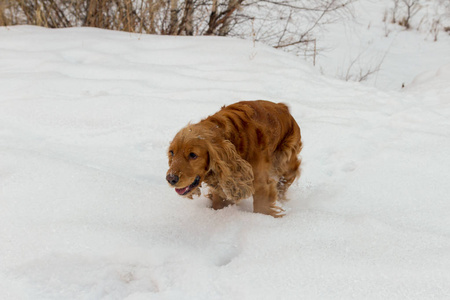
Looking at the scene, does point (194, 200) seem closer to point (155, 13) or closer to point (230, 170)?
point (230, 170)

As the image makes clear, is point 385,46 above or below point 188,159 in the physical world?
above

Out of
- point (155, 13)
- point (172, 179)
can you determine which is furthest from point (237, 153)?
point (155, 13)

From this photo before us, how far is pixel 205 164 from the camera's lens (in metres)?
1.85

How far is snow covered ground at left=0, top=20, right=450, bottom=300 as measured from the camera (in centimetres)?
152

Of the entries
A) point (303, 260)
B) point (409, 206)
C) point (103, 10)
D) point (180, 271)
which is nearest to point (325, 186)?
point (409, 206)

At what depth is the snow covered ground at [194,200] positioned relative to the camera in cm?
152

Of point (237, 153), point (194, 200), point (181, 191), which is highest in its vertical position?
point (237, 153)

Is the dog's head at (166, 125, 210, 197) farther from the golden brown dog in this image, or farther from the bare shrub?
the bare shrub

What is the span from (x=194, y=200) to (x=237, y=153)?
0.44 m

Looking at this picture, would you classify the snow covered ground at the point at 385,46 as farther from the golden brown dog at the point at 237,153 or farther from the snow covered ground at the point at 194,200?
the golden brown dog at the point at 237,153

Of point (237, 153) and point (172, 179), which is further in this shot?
point (237, 153)

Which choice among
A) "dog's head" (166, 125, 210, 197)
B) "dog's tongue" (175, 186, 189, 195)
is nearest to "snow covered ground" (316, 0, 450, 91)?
"dog's head" (166, 125, 210, 197)

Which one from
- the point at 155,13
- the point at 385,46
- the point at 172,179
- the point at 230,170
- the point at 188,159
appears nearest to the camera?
the point at 172,179

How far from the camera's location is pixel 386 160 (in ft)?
8.93
